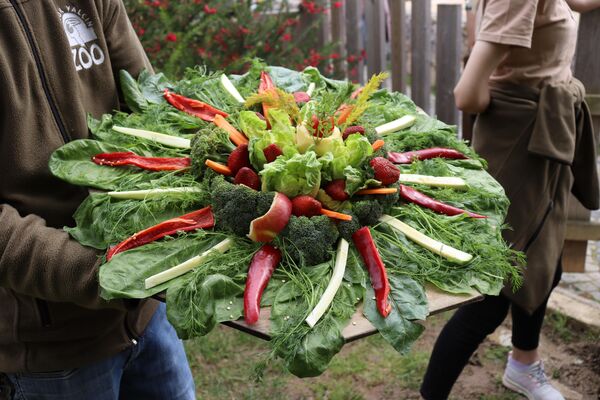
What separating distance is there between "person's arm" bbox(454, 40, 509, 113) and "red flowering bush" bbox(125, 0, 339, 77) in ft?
5.97

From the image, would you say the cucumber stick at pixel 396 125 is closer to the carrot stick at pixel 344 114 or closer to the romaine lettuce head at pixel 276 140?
the carrot stick at pixel 344 114

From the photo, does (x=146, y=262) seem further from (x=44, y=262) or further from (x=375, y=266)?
(x=375, y=266)

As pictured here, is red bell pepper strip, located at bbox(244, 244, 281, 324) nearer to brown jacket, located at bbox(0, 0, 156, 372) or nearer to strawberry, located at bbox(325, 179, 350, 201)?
strawberry, located at bbox(325, 179, 350, 201)

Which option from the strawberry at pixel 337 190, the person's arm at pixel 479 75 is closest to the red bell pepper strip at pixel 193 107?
the strawberry at pixel 337 190

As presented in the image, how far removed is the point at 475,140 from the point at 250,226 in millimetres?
1888

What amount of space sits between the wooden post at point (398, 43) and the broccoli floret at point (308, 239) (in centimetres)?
362

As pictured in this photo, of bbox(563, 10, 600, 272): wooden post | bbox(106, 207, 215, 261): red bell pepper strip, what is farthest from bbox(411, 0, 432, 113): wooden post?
bbox(106, 207, 215, 261): red bell pepper strip

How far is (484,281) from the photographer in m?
1.73

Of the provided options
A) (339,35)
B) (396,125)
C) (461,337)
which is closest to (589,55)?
(461,337)

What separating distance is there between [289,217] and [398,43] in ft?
12.3

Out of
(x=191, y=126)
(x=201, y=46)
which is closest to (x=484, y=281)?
(x=191, y=126)

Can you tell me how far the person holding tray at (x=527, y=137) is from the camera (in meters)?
2.93

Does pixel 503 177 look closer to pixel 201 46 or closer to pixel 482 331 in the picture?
pixel 482 331

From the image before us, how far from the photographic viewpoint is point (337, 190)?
1857 millimetres
